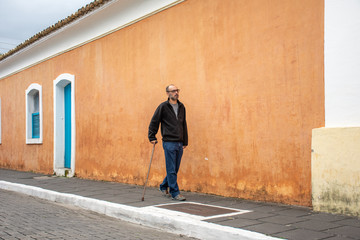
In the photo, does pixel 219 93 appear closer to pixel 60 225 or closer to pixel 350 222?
pixel 350 222

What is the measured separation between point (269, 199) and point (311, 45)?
2216 millimetres

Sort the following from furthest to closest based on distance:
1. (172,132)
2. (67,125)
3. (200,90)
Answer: (67,125), (200,90), (172,132)

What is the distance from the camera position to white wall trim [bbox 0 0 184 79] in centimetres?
848

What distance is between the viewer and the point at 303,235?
4062 millimetres

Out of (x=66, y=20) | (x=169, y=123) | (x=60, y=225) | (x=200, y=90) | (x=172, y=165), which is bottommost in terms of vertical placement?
(x=60, y=225)

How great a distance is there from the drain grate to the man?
47cm

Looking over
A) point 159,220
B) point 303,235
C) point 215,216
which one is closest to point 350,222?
point 303,235

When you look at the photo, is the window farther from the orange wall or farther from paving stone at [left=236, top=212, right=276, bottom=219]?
paving stone at [left=236, top=212, right=276, bottom=219]

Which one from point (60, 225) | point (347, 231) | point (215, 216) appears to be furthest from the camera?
point (60, 225)

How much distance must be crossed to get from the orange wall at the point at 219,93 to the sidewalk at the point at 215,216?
1.54 feet

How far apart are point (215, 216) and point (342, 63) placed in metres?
2.43

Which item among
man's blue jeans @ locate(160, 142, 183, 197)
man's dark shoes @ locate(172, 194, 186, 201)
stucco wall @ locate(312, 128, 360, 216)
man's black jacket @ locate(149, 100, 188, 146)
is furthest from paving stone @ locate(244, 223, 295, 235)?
man's black jacket @ locate(149, 100, 188, 146)

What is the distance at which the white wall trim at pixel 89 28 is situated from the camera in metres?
8.48

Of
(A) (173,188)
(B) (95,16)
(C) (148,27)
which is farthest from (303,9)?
(B) (95,16)
